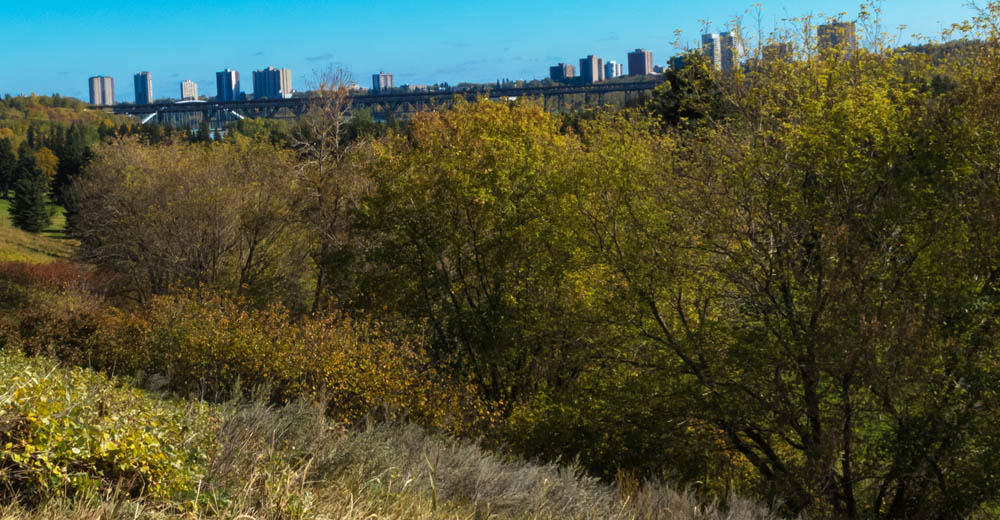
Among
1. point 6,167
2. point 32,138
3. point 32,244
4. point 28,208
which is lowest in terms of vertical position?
point 32,244

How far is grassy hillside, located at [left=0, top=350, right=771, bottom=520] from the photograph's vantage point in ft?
12.0

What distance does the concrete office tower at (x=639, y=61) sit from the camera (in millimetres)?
158000

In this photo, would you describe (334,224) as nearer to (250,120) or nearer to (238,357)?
(238,357)

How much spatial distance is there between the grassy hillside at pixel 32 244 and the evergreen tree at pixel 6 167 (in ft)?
69.1

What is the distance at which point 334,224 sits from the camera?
29.2m

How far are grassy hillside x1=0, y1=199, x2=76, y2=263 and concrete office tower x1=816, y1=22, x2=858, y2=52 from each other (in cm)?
4232

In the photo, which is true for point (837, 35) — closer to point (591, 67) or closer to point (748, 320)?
point (748, 320)

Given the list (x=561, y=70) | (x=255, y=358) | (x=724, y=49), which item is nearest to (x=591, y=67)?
(x=561, y=70)

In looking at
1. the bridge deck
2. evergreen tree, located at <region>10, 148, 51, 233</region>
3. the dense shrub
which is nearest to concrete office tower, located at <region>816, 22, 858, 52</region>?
the dense shrub

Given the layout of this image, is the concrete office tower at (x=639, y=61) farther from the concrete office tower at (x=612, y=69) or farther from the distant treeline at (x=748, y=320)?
the distant treeline at (x=748, y=320)

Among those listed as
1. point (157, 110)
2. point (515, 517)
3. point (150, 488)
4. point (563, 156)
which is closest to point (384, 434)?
point (515, 517)

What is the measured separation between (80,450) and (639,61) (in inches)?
6626

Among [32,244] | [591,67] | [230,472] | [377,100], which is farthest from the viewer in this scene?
[591,67]

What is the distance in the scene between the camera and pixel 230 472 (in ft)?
14.8
